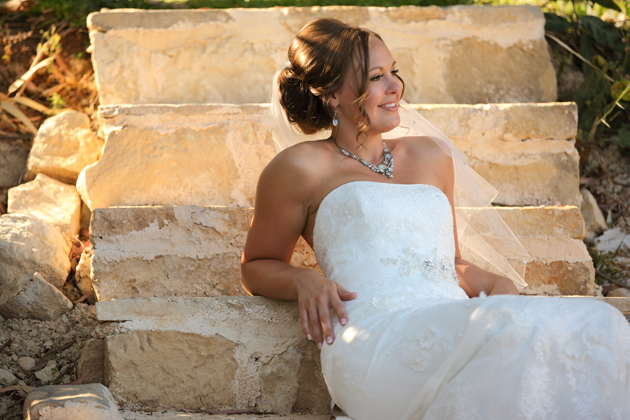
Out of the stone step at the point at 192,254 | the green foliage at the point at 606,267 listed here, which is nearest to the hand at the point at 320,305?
the stone step at the point at 192,254

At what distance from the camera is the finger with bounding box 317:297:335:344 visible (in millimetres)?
1921

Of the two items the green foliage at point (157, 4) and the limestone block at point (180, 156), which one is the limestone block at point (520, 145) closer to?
the limestone block at point (180, 156)

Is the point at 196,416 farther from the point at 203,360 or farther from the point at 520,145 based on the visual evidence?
the point at 520,145

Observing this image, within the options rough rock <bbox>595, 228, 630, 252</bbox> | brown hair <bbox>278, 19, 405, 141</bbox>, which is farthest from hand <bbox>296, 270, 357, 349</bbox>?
rough rock <bbox>595, 228, 630, 252</bbox>

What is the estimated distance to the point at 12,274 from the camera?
9.19 feet

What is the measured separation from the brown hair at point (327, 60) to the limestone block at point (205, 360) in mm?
938

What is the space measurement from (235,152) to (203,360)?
4.64 feet

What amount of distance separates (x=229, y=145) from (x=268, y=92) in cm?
68

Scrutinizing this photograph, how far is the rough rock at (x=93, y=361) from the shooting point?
2.24 meters

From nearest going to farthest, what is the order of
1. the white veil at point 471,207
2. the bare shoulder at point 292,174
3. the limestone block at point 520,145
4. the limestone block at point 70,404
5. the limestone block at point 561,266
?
the limestone block at point 70,404, the bare shoulder at point 292,174, the white veil at point 471,207, the limestone block at point 561,266, the limestone block at point 520,145

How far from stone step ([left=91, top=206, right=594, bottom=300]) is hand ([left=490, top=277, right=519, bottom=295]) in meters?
0.77

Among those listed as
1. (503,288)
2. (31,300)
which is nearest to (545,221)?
(503,288)

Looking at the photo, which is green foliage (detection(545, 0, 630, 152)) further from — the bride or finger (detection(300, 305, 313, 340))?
finger (detection(300, 305, 313, 340))

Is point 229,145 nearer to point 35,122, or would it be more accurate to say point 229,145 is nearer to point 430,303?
point 35,122
